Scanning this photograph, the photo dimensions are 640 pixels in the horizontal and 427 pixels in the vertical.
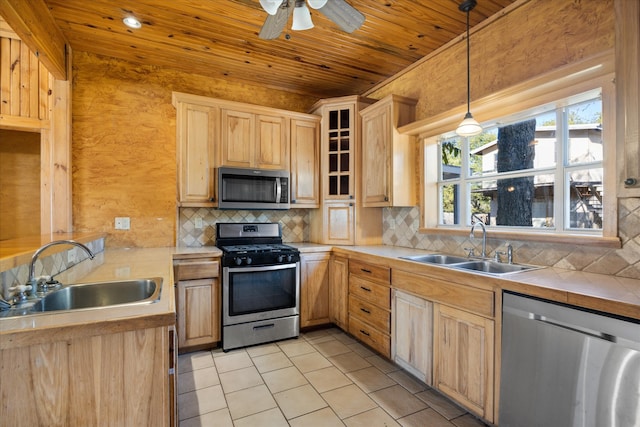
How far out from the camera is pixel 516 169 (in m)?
2.34

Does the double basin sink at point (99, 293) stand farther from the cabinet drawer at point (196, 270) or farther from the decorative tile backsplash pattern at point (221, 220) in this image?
the decorative tile backsplash pattern at point (221, 220)

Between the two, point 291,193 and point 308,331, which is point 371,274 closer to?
point 308,331

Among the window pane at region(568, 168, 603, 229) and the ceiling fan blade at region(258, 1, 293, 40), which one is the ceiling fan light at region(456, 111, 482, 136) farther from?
the ceiling fan blade at region(258, 1, 293, 40)

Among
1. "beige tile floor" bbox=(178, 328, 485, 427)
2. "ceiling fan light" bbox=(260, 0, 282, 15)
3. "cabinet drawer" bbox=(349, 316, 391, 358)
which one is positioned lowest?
"beige tile floor" bbox=(178, 328, 485, 427)

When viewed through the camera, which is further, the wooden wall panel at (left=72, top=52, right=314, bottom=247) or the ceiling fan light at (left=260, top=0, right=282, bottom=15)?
the wooden wall panel at (left=72, top=52, right=314, bottom=247)

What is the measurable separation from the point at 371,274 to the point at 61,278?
7.05ft

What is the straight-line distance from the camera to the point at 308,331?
3.23 metres

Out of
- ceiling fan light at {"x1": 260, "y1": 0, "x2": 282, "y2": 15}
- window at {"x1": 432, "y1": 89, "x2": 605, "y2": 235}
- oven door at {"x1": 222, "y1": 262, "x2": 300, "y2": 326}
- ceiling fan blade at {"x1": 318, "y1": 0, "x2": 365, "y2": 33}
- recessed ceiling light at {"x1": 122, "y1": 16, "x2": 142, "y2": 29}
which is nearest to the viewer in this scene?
ceiling fan light at {"x1": 260, "y1": 0, "x2": 282, "y2": 15}

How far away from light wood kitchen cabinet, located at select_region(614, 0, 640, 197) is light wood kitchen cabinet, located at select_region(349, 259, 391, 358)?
1560mm

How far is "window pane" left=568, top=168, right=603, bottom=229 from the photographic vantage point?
1858 mm

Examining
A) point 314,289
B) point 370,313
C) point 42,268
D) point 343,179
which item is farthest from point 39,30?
point 370,313

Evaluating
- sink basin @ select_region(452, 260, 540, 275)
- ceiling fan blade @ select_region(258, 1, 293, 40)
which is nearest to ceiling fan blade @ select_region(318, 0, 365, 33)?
ceiling fan blade @ select_region(258, 1, 293, 40)

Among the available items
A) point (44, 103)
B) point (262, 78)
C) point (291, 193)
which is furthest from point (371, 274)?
point (44, 103)

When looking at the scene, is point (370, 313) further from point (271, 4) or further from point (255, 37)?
point (255, 37)
